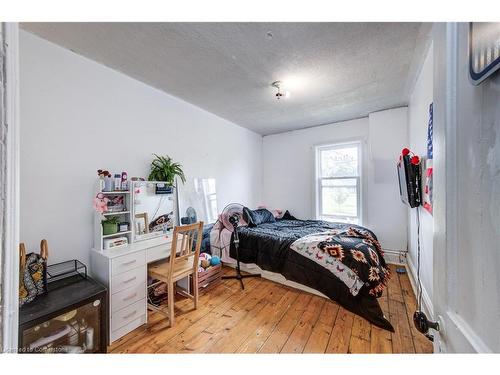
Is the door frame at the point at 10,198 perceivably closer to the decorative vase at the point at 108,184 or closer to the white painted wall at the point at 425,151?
the decorative vase at the point at 108,184

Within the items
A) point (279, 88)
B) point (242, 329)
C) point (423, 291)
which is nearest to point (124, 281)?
point (242, 329)

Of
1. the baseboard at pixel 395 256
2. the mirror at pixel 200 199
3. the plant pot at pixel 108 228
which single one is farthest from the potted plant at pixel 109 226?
the baseboard at pixel 395 256

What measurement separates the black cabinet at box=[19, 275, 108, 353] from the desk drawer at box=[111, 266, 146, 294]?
16 cm

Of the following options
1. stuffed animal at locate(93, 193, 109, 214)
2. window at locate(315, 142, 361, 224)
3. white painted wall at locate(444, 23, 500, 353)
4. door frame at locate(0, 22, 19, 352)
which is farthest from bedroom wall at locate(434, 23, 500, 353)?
window at locate(315, 142, 361, 224)

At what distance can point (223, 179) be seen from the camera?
3666mm

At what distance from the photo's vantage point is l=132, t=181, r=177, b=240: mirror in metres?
2.20

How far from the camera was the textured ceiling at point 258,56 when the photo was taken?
5.08 ft

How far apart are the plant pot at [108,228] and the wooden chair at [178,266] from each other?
1.80 feet

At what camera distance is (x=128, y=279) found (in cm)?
181

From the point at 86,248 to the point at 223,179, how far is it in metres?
Result: 2.20

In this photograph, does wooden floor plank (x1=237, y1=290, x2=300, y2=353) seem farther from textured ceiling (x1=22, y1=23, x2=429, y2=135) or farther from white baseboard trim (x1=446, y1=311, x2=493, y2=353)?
textured ceiling (x1=22, y1=23, x2=429, y2=135)

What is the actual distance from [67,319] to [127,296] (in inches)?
17.1
